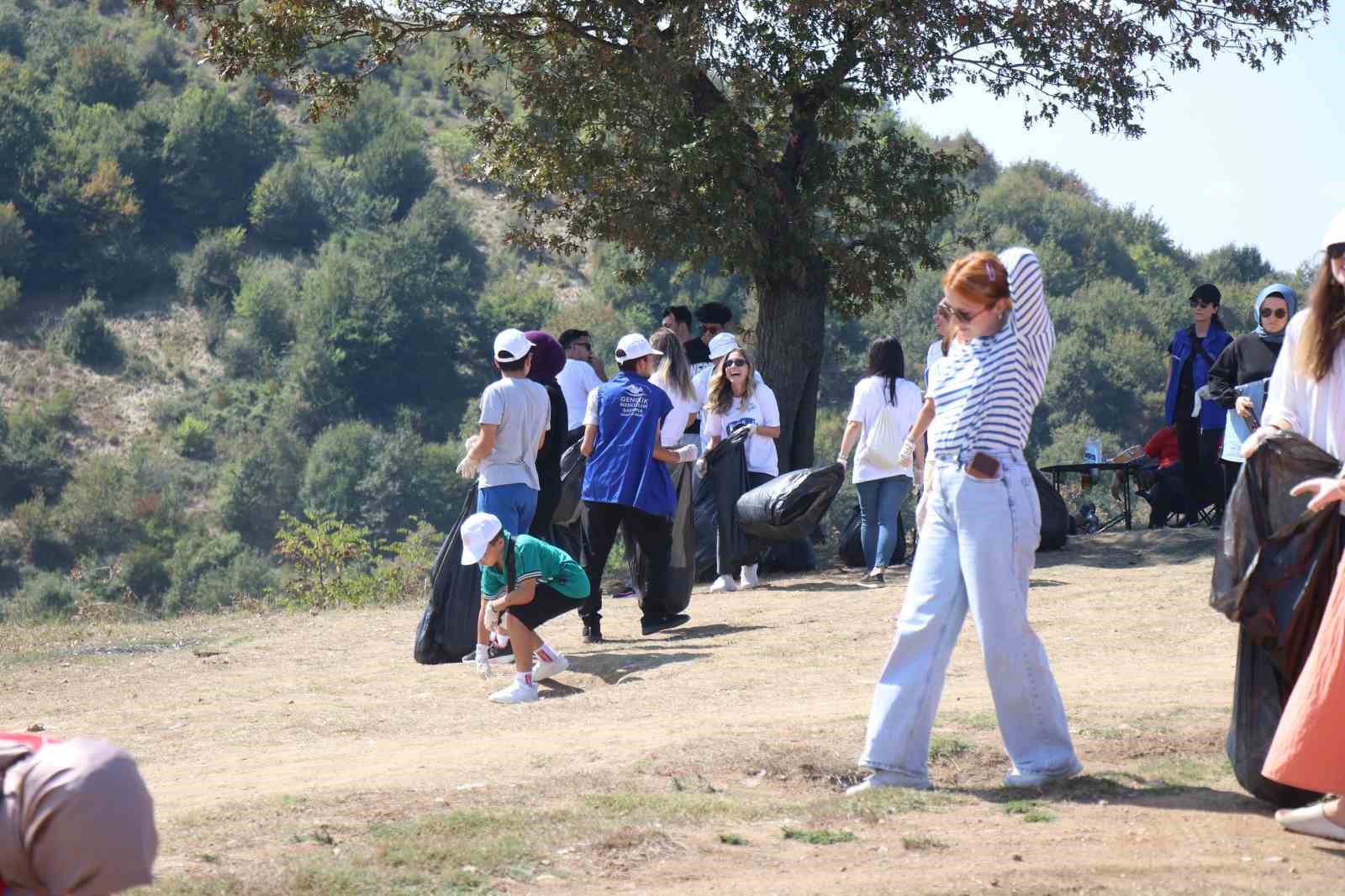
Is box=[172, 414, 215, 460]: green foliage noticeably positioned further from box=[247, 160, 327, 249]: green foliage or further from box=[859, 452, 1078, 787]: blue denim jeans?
box=[859, 452, 1078, 787]: blue denim jeans

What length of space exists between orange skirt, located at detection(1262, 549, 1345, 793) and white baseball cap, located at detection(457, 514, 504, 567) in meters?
4.27

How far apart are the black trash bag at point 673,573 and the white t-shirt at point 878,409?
1.66 m

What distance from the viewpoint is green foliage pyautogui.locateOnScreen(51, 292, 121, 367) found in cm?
5844

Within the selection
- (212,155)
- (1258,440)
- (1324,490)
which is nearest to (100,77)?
(212,155)

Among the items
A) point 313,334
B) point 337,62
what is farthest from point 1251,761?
point 337,62

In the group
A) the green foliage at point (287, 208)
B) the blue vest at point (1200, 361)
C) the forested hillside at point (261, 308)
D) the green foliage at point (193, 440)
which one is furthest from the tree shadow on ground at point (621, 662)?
the green foliage at point (287, 208)

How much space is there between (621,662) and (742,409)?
3.33 m

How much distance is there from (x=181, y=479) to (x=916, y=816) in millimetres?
51133

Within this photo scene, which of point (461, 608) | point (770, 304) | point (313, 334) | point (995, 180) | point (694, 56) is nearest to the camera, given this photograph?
point (461, 608)

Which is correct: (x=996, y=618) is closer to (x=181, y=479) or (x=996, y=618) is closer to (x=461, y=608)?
(x=461, y=608)

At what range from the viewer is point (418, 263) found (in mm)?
63156

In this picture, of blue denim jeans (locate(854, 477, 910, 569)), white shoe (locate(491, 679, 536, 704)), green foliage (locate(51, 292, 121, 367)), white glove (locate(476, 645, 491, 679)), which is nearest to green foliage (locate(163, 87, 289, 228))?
green foliage (locate(51, 292, 121, 367))

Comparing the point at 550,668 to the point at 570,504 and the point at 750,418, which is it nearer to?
the point at 570,504

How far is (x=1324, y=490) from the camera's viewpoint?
4730mm
